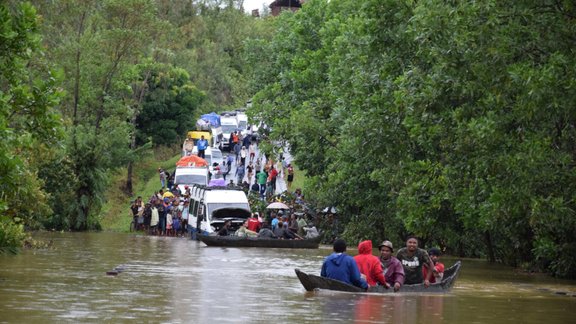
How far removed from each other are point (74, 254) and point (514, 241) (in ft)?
45.1

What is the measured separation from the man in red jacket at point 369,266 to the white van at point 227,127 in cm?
7664

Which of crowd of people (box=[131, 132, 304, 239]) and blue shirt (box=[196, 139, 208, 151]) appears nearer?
crowd of people (box=[131, 132, 304, 239])

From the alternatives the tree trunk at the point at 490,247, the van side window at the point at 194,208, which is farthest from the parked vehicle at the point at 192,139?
the tree trunk at the point at 490,247

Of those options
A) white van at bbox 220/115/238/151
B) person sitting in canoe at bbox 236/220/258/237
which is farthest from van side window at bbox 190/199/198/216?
white van at bbox 220/115/238/151

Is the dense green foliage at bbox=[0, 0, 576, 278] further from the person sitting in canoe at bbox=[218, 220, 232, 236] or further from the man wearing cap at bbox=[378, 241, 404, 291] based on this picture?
the person sitting in canoe at bbox=[218, 220, 232, 236]

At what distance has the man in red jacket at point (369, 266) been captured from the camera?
81.4 feet

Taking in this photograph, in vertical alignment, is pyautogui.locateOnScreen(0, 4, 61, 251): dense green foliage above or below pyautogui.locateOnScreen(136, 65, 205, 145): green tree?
below

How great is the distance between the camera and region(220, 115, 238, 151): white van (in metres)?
103

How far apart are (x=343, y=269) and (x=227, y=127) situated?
83.9m

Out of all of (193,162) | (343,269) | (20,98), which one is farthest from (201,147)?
(20,98)

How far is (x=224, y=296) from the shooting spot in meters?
24.9

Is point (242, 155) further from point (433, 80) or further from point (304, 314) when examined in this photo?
point (304, 314)

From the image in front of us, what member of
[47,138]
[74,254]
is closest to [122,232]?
[74,254]

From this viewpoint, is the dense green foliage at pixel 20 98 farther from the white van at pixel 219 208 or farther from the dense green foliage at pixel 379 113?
the white van at pixel 219 208
